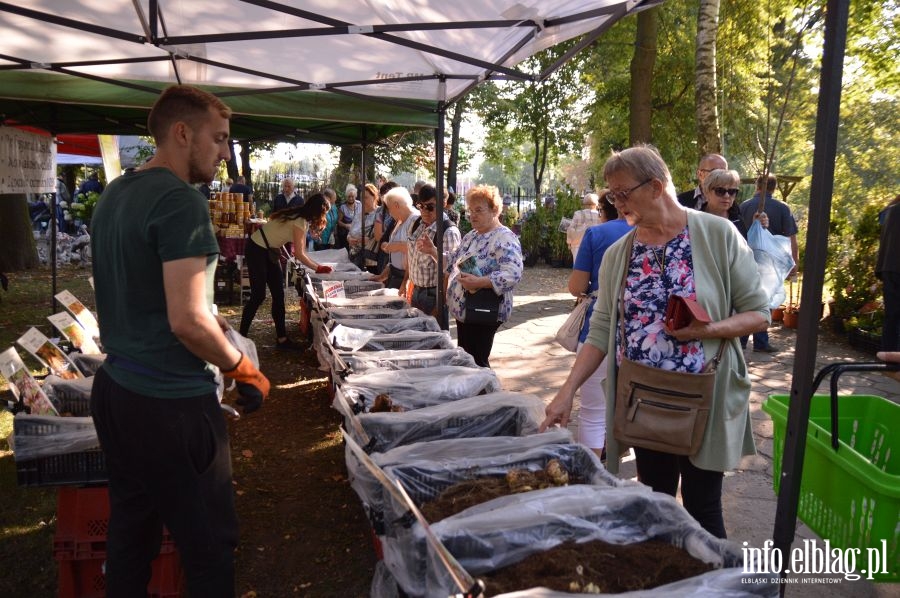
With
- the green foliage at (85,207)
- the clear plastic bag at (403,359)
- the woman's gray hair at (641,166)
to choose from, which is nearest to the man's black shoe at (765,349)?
the clear plastic bag at (403,359)

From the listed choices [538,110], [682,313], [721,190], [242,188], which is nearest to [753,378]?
[721,190]

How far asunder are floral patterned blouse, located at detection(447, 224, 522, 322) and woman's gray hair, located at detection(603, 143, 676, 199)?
215 centimetres

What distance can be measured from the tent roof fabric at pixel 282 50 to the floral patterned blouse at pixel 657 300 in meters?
1.64

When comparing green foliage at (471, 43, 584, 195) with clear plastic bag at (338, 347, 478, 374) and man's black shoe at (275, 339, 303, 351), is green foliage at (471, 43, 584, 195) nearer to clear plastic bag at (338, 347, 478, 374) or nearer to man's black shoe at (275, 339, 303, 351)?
man's black shoe at (275, 339, 303, 351)

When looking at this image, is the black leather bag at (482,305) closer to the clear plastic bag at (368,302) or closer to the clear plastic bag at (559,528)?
the clear plastic bag at (368,302)

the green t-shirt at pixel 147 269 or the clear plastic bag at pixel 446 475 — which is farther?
the clear plastic bag at pixel 446 475

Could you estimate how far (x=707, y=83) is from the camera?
995 centimetres

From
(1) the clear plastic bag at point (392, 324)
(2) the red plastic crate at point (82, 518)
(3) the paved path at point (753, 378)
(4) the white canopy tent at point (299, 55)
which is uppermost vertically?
(4) the white canopy tent at point (299, 55)

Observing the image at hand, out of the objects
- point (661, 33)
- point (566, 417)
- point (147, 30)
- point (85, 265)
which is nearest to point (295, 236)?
point (147, 30)

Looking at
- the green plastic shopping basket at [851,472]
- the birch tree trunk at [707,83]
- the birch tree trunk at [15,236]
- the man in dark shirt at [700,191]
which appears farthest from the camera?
the birch tree trunk at [15,236]

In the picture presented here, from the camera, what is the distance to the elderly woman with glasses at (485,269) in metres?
4.65

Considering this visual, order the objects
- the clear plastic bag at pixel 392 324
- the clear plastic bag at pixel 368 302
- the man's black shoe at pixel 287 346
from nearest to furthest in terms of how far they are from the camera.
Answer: the clear plastic bag at pixel 392 324
the clear plastic bag at pixel 368 302
the man's black shoe at pixel 287 346

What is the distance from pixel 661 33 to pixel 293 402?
1704cm

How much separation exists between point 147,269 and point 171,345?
0.23m
